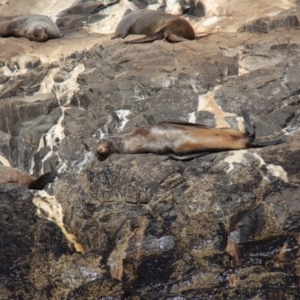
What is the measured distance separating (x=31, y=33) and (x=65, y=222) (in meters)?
6.16

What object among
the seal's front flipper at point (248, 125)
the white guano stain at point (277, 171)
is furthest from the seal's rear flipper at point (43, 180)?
the white guano stain at point (277, 171)

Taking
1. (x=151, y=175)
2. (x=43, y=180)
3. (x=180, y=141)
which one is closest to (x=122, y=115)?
(x=180, y=141)

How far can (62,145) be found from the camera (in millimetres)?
9461

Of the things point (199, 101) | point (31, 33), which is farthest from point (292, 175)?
point (31, 33)

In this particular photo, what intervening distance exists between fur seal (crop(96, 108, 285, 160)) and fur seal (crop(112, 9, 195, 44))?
3350mm

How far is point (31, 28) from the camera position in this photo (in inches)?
518

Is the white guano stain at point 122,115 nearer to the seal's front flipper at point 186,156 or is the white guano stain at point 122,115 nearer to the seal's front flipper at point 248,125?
the seal's front flipper at point 186,156

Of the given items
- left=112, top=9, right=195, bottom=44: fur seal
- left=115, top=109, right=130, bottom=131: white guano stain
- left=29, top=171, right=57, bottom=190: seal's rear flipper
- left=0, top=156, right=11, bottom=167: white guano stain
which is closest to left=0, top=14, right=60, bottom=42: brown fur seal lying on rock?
left=112, top=9, right=195, bottom=44: fur seal

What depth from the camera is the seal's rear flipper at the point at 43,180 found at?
8.91 metres

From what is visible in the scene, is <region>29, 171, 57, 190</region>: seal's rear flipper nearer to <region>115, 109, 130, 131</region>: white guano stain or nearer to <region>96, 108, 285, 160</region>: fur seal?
<region>96, 108, 285, 160</region>: fur seal

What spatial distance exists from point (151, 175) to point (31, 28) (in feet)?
20.7

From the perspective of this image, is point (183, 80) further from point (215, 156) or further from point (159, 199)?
point (159, 199)

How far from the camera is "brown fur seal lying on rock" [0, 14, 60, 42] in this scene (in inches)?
513

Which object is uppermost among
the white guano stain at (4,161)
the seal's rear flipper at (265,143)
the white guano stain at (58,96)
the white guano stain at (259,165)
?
the white guano stain at (259,165)
